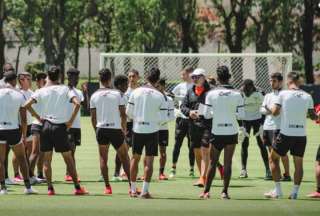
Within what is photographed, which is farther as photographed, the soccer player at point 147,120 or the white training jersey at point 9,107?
the white training jersey at point 9,107

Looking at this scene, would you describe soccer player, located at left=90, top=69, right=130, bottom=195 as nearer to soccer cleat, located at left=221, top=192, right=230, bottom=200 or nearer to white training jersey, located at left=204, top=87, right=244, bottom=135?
white training jersey, located at left=204, top=87, right=244, bottom=135

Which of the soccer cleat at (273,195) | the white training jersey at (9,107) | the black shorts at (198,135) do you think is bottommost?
the soccer cleat at (273,195)

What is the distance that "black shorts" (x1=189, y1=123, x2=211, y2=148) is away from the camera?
18969 mm

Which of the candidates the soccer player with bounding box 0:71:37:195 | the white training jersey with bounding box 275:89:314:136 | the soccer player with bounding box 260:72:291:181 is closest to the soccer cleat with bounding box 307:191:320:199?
the white training jersey with bounding box 275:89:314:136

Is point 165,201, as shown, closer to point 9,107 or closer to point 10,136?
point 10,136

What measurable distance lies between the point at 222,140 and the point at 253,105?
5172 millimetres

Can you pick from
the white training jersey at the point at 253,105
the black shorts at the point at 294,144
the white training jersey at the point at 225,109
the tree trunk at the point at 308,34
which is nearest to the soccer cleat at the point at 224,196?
the white training jersey at the point at 225,109

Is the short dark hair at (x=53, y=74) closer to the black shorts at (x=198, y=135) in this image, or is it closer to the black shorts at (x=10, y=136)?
the black shorts at (x=10, y=136)

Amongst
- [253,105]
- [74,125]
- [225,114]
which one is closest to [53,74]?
[225,114]

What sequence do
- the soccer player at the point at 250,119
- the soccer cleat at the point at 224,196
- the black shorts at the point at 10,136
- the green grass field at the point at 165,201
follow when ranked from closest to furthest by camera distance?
the green grass field at the point at 165,201 → the soccer cleat at the point at 224,196 → the black shorts at the point at 10,136 → the soccer player at the point at 250,119

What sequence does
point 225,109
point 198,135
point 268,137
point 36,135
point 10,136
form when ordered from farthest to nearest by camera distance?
point 268,137 → point 36,135 → point 198,135 → point 10,136 → point 225,109

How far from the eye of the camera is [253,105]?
21859 millimetres

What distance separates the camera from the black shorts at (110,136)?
17.5 m

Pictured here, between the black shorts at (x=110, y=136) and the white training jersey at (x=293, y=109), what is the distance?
2740mm
